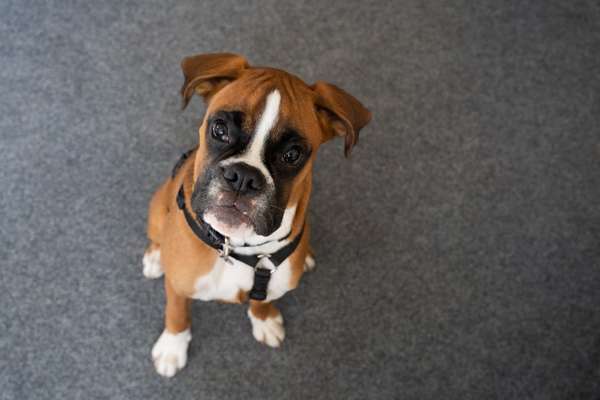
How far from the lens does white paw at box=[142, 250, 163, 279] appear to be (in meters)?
2.31

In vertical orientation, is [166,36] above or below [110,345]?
above

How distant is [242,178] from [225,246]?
330 millimetres

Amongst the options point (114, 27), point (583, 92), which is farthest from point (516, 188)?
point (114, 27)

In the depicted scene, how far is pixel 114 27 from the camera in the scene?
2.78 meters

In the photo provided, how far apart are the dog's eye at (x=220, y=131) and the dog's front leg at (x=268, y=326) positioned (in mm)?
941

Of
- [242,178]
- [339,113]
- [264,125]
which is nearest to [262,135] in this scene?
[264,125]

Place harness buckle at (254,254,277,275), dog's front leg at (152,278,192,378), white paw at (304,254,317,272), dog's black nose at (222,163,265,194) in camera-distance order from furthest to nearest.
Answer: white paw at (304,254,317,272) < dog's front leg at (152,278,192,378) < harness buckle at (254,254,277,275) < dog's black nose at (222,163,265,194)

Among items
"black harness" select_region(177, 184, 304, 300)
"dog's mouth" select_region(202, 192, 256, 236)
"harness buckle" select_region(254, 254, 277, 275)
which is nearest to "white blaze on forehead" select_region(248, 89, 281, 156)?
"dog's mouth" select_region(202, 192, 256, 236)

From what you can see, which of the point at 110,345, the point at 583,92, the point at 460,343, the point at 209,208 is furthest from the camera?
the point at 583,92

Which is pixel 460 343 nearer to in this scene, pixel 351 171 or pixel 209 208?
pixel 351 171

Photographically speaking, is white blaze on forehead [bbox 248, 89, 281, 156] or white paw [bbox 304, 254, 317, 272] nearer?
white blaze on forehead [bbox 248, 89, 281, 156]

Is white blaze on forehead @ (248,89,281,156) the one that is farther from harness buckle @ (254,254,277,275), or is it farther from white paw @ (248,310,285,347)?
white paw @ (248,310,285,347)

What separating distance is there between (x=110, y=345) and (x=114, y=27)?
1533 millimetres

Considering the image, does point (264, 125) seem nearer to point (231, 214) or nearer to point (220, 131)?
point (220, 131)
